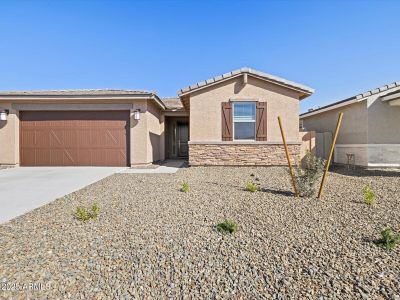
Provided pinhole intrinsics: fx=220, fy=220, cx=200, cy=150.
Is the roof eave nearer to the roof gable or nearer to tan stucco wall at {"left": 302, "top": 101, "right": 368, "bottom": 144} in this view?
the roof gable

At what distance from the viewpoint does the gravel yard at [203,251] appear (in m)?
2.04

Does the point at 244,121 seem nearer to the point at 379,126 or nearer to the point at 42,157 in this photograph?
the point at 379,126

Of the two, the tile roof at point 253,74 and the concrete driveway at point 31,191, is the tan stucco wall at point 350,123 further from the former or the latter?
the concrete driveway at point 31,191

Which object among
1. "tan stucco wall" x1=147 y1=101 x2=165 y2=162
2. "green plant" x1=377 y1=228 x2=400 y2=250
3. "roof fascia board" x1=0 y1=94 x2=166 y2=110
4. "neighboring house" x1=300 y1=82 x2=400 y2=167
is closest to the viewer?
"green plant" x1=377 y1=228 x2=400 y2=250

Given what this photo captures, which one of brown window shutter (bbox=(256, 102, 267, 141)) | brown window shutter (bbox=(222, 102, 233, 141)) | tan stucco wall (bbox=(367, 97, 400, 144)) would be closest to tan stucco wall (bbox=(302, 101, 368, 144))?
tan stucco wall (bbox=(367, 97, 400, 144))

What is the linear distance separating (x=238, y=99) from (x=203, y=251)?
807 centimetres

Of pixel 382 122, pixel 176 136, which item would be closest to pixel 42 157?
pixel 176 136

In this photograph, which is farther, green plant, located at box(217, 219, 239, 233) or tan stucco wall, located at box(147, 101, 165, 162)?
tan stucco wall, located at box(147, 101, 165, 162)

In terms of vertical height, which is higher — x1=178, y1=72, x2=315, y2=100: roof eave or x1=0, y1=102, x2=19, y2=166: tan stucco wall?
x1=178, y1=72, x2=315, y2=100: roof eave

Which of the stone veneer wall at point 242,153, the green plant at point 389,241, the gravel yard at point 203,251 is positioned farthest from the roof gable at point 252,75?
the green plant at point 389,241

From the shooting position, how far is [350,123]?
35.0 feet

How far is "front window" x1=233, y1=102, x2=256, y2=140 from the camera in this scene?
988cm

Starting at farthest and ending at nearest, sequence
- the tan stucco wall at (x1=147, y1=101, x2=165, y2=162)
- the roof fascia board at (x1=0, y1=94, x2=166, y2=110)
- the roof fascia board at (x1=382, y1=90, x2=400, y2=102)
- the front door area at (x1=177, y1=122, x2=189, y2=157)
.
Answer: the front door area at (x1=177, y1=122, x2=189, y2=157) < the tan stucco wall at (x1=147, y1=101, x2=165, y2=162) < the roof fascia board at (x1=0, y1=94, x2=166, y2=110) < the roof fascia board at (x1=382, y1=90, x2=400, y2=102)

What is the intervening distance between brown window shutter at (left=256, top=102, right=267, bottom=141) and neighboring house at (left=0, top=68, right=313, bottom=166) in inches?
1.7
